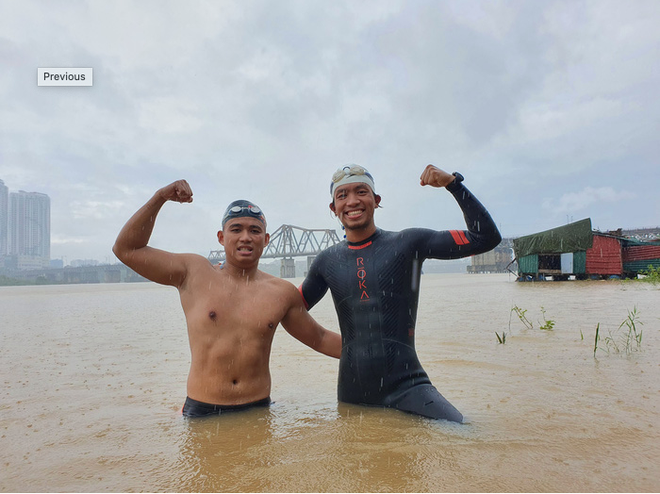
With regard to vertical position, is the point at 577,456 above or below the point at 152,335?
above

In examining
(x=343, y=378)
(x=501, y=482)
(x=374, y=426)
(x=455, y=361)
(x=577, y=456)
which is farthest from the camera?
(x=455, y=361)

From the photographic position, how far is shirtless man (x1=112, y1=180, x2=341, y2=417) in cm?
299

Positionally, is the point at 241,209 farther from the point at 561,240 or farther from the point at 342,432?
the point at 561,240

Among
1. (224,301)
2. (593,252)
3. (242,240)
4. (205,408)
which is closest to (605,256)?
(593,252)

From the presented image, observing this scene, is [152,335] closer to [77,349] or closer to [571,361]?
[77,349]

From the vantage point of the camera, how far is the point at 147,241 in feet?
9.96

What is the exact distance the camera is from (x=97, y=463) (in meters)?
2.44

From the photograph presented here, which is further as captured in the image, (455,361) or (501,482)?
(455,361)

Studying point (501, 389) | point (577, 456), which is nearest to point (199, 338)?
point (577, 456)

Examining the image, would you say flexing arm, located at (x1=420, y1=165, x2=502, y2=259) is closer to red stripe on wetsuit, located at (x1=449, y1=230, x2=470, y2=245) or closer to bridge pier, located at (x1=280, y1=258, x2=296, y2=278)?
red stripe on wetsuit, located at (x1=449, y1=230, x2=470, y2=245)

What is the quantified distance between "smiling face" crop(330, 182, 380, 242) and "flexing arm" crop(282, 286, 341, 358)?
683mm

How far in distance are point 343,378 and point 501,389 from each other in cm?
170

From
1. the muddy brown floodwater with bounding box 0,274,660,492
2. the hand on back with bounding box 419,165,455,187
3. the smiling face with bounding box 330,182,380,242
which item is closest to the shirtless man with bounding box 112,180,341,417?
the muddy brown floodwater with bounding box 0,274,660,492

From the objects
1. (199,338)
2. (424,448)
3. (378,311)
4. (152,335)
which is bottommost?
(152,335)
